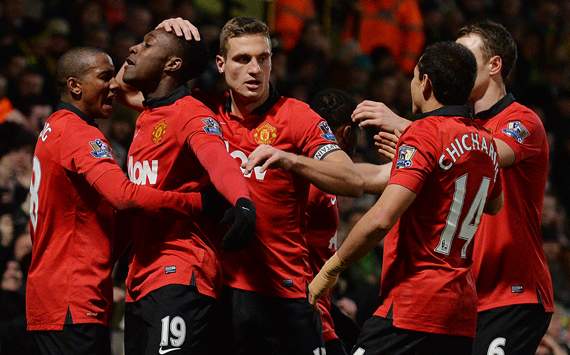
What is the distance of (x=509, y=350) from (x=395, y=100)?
8.19m

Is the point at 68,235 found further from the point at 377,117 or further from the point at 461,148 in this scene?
the point at 461,148

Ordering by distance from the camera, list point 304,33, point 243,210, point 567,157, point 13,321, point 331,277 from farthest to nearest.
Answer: point 567,157 → point 304,33 → point 13,321 → point 331,277 → point 243,210

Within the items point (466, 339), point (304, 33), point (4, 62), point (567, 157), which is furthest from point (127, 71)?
point (567, 157)

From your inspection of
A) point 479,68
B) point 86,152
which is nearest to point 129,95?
point 86,152

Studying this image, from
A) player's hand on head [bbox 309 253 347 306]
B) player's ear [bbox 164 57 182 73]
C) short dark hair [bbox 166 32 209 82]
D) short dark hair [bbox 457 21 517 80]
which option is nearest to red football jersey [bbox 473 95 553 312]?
short dark hair [bbox 457 21 517 80]

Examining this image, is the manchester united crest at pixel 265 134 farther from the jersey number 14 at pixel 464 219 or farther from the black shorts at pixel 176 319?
the jersey number 14 at pixel 464 219

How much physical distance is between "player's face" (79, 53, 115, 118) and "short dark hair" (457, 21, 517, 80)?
2.02 metres

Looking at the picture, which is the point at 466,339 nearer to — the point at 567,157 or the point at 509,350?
the point at 509,350

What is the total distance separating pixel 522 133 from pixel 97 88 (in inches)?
89.5

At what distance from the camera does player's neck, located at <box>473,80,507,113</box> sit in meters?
6.61

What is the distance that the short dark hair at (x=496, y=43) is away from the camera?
6.62 meters

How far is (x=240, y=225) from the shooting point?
537 centimetres

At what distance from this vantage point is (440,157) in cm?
565

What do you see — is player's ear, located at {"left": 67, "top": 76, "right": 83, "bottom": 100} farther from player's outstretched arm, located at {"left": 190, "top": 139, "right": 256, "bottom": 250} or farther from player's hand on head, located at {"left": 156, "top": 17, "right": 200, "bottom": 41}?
player's outstretched arm, located at {"left": 190, "top": 139, "right": 256, "bottom": 250}
